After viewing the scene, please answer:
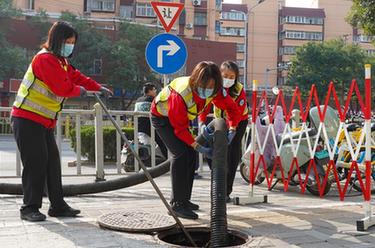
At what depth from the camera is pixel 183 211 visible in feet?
→ 15.3

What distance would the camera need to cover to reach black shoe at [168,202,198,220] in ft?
15.2

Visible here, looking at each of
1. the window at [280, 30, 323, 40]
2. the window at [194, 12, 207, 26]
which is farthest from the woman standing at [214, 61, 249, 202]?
the window at [280, 30, 323, 40]

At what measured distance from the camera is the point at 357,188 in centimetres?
686

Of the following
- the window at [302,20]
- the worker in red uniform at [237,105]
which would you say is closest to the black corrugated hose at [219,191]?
the worker in red uniform at [237,105]

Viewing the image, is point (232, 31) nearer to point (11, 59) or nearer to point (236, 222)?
point (11, 59)

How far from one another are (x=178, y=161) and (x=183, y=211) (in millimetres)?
465

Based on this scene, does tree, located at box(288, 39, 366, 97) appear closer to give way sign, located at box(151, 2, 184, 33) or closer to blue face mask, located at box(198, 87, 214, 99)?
give way sign, located at box(151, 2, 184, 33)

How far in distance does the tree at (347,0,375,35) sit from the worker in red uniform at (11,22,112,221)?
11.2 m

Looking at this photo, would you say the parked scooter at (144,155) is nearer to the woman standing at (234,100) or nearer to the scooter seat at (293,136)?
the scooter seat at (293,136)

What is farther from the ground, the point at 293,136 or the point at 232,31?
the point at 232,31

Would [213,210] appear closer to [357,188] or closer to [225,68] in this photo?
[225,68]

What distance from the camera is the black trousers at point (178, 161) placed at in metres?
4.63

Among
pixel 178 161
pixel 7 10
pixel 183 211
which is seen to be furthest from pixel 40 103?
pixel 7 10

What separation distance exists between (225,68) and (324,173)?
208 centimetres
